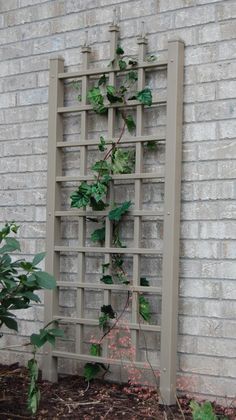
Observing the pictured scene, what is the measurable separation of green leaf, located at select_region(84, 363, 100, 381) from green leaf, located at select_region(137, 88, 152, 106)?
4.76ft

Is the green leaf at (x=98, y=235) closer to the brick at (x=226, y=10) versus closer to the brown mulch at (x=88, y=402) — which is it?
the brown mulch at (x=88, y=402)

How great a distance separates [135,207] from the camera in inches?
147

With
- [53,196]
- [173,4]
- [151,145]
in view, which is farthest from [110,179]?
[173,4]

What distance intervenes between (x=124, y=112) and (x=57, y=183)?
580 millimetres

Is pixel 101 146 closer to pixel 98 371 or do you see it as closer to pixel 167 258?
pixel 167 258

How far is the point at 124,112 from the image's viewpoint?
152 inches

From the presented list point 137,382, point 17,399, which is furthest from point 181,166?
point 17,399

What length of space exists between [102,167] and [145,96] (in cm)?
45

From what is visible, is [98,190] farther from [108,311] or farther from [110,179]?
[108,311]

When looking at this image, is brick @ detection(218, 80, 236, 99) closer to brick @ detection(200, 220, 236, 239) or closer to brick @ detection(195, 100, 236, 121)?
brick @ detection(195, 100, 236, 121)

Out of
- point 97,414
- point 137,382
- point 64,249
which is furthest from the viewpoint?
point 64,249

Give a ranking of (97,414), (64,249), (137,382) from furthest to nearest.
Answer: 1. (64,249)
2. (137,382)
3. (97,414)

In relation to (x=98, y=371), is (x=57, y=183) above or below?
above

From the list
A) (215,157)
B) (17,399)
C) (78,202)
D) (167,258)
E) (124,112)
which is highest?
(124,112)
